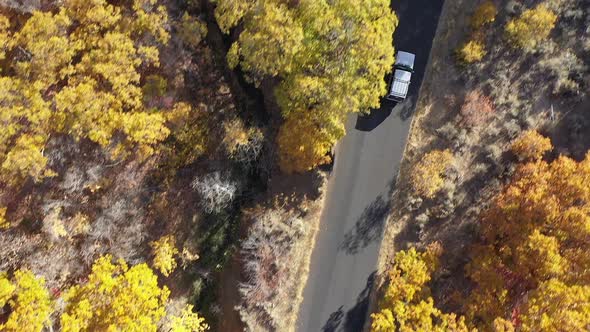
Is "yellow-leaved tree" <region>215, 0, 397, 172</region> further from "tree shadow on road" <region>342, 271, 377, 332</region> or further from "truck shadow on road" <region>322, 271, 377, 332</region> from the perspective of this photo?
"truck shadow on road" <region>322, 271, 377, 332</region>

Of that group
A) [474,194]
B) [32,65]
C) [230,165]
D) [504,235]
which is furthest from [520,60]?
[32,65]

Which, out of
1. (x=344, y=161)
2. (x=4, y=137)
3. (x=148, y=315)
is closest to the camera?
(x=4, y=137)

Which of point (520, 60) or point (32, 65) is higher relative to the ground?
point (520, 60)

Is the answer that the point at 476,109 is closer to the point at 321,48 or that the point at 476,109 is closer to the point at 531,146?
the point at 531,146

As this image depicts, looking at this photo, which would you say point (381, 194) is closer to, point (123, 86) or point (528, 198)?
point (528, 198)

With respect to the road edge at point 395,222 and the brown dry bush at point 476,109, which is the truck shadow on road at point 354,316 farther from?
the brown dry bush at point 476,109

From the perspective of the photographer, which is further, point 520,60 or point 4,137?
point 520,60
